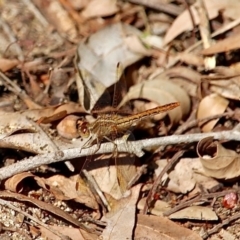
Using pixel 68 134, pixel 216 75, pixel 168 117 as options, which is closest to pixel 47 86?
pixel 68 134

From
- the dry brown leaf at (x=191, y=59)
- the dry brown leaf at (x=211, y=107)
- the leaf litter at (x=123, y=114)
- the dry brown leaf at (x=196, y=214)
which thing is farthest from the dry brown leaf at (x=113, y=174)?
the dry brown leaf at (x=191, y=59)

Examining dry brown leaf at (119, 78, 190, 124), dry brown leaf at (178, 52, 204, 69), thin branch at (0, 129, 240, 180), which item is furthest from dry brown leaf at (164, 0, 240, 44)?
thin branch at (0, 129, 240, 180)

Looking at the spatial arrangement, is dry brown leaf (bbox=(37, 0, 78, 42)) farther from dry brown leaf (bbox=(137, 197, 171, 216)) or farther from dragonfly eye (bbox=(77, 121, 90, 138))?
dry brown leaf (bbox=(137, 197, 171, 216))

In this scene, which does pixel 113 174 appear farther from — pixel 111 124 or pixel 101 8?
pixel 101 8

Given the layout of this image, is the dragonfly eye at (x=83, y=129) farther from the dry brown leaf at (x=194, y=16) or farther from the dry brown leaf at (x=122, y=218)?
the dry brown leaf at (x=194, y=16)

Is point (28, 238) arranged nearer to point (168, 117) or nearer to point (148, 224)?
point (148, 224)
